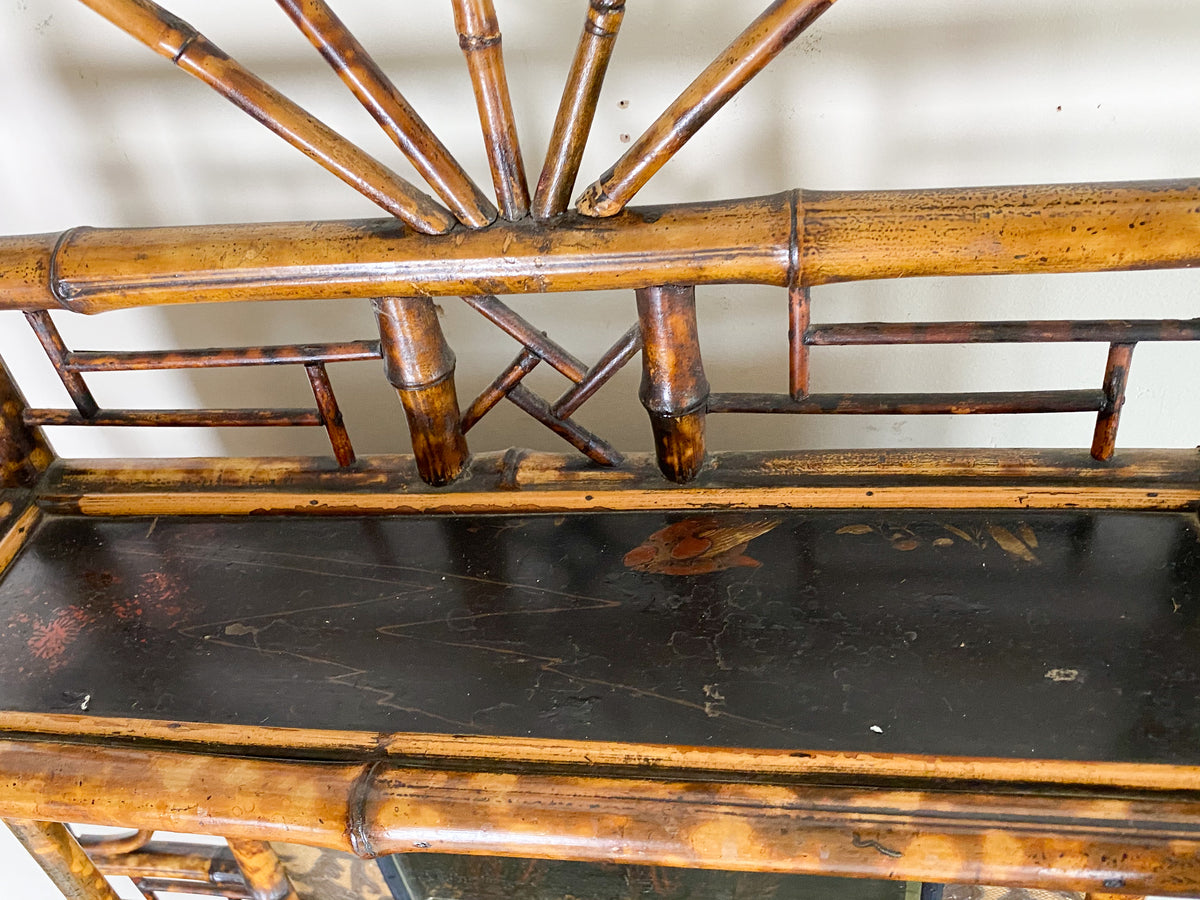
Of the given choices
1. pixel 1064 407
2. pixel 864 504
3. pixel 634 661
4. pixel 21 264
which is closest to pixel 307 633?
pixel 634 661

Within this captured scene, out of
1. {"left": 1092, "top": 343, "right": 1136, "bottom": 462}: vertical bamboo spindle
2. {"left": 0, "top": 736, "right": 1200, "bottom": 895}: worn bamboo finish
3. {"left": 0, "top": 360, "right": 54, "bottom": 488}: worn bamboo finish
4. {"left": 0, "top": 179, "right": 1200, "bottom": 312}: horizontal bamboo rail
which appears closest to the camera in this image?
{"left": 0, "top": 736, "right": 1200, "bottom": 895}: worn bamboo finish

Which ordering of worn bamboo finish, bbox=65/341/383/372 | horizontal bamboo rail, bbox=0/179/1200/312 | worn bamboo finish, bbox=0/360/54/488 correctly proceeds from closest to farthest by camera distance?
horizontal bamboo rail, bbox=0/179/1200/312 → worn bamboo finish, bbox=65/341/383/372 → worn bamboo finish, bbox=0/360/54/488

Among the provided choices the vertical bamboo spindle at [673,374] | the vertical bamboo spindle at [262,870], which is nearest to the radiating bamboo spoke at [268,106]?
the vertical bamboo spindle at [673,374]

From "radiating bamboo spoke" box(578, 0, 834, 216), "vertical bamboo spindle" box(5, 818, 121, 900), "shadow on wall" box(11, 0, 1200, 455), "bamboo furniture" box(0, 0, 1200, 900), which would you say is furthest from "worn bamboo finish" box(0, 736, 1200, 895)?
"shadow on wall" box(11, 0, 1200, 455)

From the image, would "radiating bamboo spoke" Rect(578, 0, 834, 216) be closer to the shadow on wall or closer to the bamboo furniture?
the bamboo furniture

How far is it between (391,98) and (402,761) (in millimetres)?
585

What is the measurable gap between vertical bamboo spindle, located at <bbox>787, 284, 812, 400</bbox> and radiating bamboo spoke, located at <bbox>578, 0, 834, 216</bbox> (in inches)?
6.7

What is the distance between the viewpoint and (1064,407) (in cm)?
102

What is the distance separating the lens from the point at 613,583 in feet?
3.46

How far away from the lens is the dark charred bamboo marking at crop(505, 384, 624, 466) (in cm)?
114

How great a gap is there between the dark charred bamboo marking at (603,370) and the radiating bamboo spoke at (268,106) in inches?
8.3

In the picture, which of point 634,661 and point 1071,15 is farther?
point 1071,15

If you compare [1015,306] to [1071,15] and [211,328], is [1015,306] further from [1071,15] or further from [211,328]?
[211,328]

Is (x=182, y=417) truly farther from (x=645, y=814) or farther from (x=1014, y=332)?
(x=1014, y=332)
